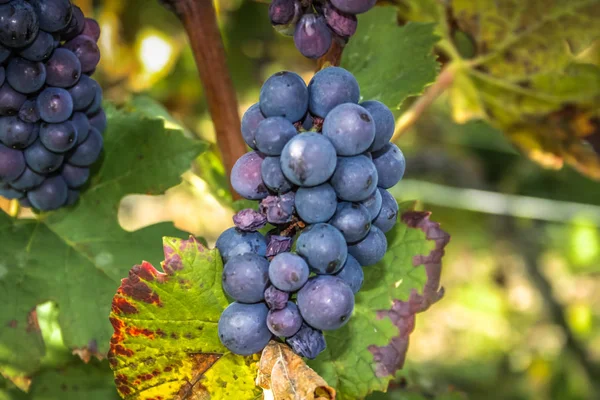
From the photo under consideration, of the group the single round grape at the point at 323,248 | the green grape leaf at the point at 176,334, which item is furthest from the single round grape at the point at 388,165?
the green grape leaf at the point at 176,334

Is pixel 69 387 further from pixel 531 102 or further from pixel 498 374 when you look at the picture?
pixel 498 374

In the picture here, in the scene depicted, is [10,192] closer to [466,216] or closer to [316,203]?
[316,203]

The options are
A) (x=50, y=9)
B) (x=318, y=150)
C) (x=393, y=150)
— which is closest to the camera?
(x=318, y=150)

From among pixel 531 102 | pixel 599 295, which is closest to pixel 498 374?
pixel 599 295

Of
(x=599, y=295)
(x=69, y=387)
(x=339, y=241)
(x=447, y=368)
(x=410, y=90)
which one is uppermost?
(x=339, y=241)

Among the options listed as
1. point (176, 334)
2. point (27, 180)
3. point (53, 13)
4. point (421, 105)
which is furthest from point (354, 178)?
point (421, 105)

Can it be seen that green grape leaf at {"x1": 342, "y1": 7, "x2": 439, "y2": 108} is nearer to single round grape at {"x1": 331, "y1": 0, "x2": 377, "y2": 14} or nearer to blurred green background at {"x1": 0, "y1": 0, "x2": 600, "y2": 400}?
single round grape at {"x1": 331, "y1": 0, "x2": 377, "y2": 14}

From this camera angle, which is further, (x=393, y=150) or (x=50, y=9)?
(x=50, y=9)
